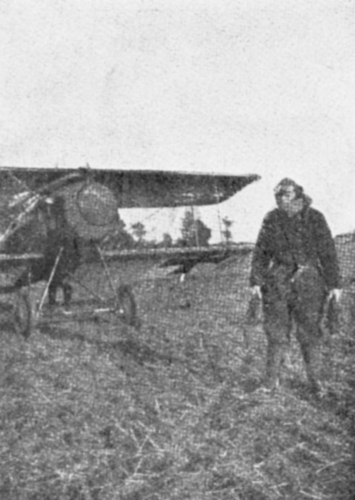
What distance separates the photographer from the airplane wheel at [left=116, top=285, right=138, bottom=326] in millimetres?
5053

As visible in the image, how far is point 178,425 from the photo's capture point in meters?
2.33

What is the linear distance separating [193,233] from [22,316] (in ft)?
9.73

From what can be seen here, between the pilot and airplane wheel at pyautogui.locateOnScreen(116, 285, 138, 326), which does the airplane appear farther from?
the pilot

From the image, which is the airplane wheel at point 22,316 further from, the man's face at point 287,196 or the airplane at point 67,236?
the man's face at point 287,196

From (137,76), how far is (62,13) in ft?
1.84

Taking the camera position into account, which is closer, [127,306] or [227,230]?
[127,306]

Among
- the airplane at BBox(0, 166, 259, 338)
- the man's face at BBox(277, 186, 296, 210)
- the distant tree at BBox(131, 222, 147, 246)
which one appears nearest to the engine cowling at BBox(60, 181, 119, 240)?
the airplane at BBox(0, 166, 259, 338)

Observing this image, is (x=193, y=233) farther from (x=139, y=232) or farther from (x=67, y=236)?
(x=67, y=236)

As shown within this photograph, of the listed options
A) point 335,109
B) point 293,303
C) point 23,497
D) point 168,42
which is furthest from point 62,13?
point 23,497

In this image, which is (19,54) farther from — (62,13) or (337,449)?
(337,449)

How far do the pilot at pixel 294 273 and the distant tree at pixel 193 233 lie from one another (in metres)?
4.15

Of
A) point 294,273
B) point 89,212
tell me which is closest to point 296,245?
point 294,273

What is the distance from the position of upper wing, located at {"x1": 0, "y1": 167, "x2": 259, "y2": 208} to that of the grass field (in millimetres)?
2374

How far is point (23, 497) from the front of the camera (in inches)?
76.6
